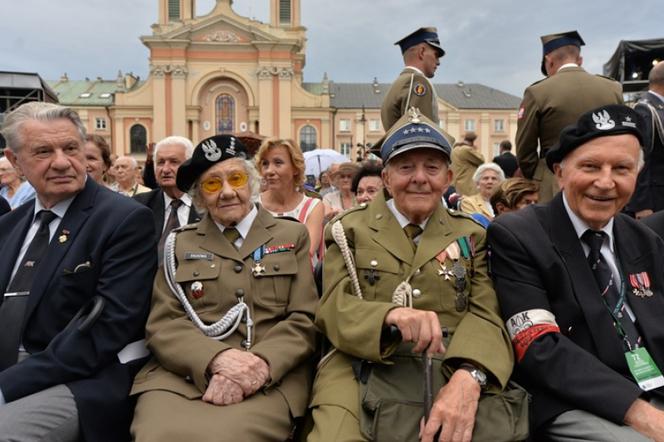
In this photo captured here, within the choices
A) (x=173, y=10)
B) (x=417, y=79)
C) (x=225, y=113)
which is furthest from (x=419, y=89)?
(x=173, y=10)

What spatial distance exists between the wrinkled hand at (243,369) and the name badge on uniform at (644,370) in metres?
1.71

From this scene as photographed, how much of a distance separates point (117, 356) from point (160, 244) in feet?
4.36

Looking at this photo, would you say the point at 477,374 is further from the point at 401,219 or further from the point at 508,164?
the point at 508,164

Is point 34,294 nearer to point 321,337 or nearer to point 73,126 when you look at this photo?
point 73,126

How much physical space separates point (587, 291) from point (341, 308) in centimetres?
116

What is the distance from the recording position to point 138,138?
55.0 meters

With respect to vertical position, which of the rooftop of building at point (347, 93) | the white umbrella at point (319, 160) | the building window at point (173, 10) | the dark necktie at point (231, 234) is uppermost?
the building window at point (173, 10)

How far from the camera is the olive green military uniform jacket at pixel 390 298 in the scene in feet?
8.20

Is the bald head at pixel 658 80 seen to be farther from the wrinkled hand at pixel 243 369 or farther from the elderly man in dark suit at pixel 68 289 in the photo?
the elderly man in dark suit at pixel 68 289

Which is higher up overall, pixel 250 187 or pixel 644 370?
pixel 250 187

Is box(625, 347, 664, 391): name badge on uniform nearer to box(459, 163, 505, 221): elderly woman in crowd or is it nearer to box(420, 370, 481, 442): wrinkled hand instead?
box(420, 370, 481, 442): wrinkled hand

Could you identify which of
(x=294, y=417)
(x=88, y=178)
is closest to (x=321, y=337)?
(x=294, y=417)

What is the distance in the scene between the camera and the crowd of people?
2410 mm

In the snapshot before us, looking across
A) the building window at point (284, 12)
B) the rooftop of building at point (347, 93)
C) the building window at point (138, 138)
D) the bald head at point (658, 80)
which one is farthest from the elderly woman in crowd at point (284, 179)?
the building window at point (284, 12)
